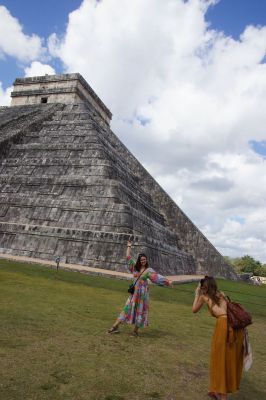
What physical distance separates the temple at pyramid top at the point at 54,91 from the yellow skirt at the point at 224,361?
1047 inches

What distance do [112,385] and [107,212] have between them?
11111mm

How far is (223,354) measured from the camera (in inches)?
145

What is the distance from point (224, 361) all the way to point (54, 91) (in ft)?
94.2

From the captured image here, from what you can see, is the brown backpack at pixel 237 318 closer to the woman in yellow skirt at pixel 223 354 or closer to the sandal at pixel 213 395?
the woman in yellow skirt at pixel 223 354

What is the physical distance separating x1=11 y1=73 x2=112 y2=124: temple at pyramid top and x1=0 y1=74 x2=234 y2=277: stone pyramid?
2466 mm

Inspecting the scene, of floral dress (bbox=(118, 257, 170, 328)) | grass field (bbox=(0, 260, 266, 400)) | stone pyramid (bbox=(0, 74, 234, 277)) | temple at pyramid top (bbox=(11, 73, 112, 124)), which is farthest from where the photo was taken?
temple at pyramid top (bbox=(11, 73, 112, 124))

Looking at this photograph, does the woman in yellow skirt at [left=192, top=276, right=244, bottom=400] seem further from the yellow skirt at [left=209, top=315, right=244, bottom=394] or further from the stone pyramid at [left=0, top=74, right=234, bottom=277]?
the stone pyramid at [left=0, top=74, right=234, bottom=277]

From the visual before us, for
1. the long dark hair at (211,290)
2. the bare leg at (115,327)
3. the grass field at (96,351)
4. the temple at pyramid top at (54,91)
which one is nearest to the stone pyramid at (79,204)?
the temple at pyramid top at (54,91)

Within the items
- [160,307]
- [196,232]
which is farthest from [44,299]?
[196,232]

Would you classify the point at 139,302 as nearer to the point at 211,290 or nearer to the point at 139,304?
the point at 139,304

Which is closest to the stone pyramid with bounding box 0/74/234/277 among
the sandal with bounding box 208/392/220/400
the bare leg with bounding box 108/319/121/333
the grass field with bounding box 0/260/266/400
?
the grass field with bounding box 0/260/266/400

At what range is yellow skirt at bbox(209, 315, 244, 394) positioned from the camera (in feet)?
11.9

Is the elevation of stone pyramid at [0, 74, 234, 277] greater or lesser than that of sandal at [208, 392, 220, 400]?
greater

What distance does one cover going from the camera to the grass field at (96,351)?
3631mm
